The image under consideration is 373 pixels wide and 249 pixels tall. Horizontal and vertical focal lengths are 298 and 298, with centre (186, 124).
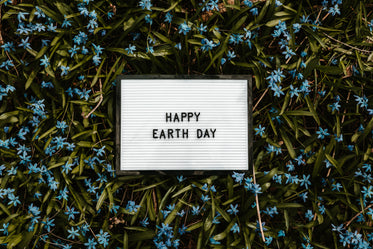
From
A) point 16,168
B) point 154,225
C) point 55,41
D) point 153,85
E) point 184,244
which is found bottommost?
point 184,244

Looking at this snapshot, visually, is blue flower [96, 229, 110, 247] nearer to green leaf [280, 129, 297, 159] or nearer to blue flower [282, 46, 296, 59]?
green leaf [280, 129, 297, 159]

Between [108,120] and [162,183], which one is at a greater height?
[108,120]

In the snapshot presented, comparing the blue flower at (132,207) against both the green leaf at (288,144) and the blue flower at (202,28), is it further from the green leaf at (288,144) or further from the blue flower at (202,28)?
the blue flower at (202,28)

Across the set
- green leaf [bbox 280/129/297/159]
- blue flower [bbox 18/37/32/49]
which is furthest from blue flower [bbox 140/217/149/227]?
blue flower [bbox 18/37/32/49]

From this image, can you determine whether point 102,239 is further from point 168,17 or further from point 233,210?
point 168,17

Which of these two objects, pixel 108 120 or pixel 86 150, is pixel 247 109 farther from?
pixel 86 150

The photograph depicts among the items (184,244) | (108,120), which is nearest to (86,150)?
(108,120)

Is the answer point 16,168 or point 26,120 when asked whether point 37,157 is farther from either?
point 26,120
